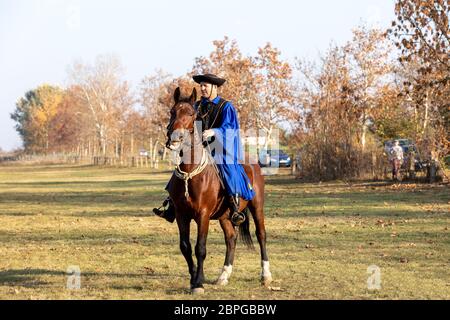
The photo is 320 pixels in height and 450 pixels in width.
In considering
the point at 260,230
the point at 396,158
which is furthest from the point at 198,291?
the point at 396,158

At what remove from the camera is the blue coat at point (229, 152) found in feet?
29.3

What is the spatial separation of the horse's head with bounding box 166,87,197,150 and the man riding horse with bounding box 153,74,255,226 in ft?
1.72

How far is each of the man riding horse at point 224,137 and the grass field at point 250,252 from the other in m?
1.11

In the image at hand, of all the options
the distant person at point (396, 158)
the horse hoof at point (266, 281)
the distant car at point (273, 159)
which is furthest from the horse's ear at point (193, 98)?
the distant car at point (273, 159)

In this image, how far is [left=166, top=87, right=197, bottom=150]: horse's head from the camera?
8016 millimetres

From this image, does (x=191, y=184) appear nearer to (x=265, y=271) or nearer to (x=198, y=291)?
(x=198, y=291)

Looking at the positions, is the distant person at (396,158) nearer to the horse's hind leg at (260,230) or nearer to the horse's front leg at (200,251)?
the horse's hind leg at (260,230)

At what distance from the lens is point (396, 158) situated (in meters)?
30.2

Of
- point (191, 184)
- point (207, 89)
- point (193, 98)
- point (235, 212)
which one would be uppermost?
point (207, 89)

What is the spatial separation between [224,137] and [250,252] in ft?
12.4

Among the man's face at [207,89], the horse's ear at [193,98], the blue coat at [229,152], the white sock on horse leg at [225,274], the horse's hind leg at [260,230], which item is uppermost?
the man's face at [207,89]

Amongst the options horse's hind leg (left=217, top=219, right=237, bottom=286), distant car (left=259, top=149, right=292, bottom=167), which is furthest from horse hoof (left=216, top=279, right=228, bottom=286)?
distant car (left=259, top=149, right=292, bottom=167)
